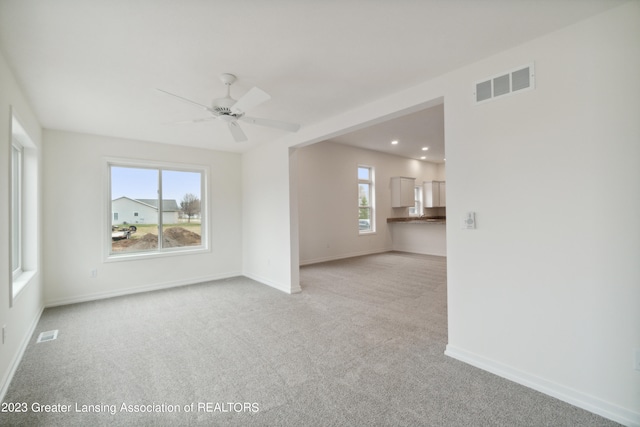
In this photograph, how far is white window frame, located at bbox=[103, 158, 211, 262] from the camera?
437 centimetres

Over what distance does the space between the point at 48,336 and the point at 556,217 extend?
4.64 m

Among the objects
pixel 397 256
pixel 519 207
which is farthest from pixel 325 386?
pixel 397 256

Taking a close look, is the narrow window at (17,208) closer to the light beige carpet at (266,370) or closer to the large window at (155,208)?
the light beige carpet at (266,370)

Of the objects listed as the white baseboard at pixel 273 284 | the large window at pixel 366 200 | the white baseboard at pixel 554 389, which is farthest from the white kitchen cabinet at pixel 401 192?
the white baseboard at pixel 554 389

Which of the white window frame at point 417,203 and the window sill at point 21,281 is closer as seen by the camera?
the window sill at point 21,281

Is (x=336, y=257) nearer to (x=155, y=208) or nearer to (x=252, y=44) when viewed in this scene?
(x=155, y=208)

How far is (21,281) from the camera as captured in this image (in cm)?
292

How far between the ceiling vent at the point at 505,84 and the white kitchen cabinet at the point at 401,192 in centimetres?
588

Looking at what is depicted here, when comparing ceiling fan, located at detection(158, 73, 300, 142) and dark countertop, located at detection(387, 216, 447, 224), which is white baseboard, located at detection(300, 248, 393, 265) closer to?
dark countertop, located at detection(387, 216, 447, 224)

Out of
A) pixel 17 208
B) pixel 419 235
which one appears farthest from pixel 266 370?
pixel 419 235

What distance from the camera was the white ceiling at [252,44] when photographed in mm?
1685

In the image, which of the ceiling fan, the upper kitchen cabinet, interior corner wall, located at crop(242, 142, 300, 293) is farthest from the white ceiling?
the upper kitchen cabinet

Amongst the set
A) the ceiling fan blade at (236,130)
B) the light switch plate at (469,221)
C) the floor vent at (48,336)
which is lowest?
the floor vent at (48,336)

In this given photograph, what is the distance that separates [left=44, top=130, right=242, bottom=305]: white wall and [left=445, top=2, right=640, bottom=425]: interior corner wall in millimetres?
4426
